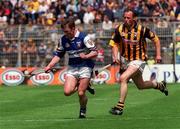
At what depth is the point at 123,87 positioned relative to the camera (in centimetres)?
1598

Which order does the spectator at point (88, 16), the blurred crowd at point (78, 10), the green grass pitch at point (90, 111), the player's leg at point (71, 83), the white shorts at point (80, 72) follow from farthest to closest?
the spectator at point (88, 16)
the blurred crowd at point (78, 10)
the white shorts at point (80, 72)
the player's leg at point (71, 83)
the green grass pitch at point (90, 111)

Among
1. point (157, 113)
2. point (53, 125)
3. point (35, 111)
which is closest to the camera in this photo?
point (53, 125)

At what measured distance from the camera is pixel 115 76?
30.8 meters

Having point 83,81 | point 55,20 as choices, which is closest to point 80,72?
point 83,81

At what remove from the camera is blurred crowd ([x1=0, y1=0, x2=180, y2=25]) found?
1336 inches

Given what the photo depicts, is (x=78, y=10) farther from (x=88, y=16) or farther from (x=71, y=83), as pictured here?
(x=71, y=83)

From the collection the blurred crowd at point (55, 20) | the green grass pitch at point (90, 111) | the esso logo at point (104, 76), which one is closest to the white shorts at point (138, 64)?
the green grass pitch at point (90, 111)

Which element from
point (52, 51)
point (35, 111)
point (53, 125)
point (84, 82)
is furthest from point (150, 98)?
point (52, 51)

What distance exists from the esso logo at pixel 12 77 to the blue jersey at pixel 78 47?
51.9ft

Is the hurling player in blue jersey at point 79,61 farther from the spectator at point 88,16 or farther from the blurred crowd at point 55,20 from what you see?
the spectator at point 88,16

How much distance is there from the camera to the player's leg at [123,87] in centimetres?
1576

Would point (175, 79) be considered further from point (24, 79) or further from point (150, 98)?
point (150, 98)

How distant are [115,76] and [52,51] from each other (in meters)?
3.03

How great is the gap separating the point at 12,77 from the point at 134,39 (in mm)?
15411
